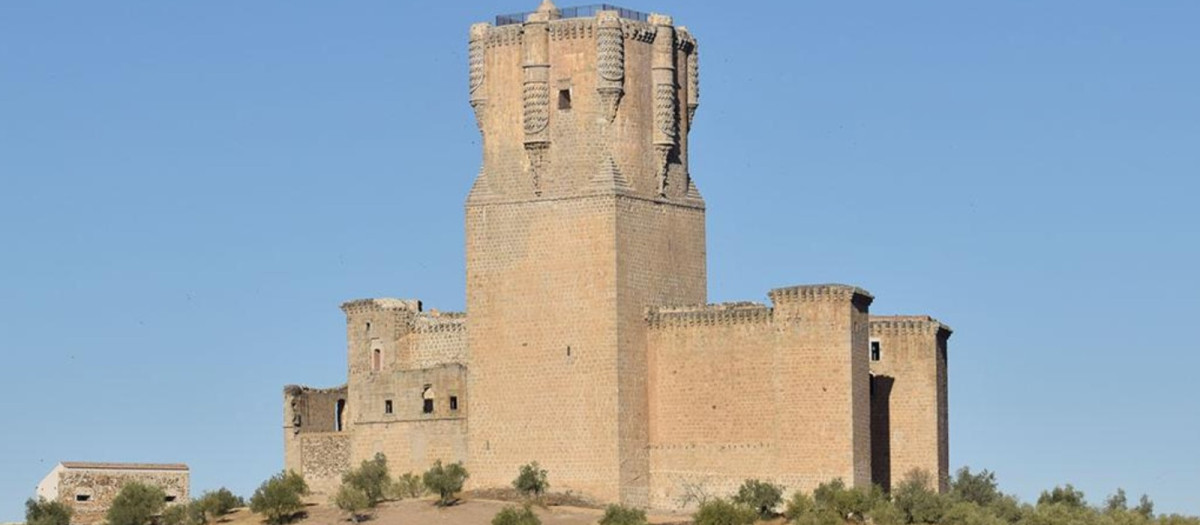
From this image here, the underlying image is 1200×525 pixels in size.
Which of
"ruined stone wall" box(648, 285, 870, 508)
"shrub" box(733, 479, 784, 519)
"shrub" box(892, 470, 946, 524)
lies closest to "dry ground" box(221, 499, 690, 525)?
"shrub" box(733, 479, 784, 519)

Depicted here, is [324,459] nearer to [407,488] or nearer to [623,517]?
[407,488]

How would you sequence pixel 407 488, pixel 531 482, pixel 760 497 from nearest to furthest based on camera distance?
pixel 760 497 → pixel 531 482 → pixel 407 488

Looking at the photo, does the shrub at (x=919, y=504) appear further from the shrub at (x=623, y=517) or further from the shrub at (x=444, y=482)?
the shrub at (x=444, y=482)

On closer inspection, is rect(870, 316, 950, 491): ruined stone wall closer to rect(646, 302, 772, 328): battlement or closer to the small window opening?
rect(646, 302, 772, 328): battlement

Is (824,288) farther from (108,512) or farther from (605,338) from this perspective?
(108,512)

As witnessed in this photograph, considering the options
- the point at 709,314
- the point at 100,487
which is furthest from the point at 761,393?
the point at 100,487

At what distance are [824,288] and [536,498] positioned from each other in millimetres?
8061

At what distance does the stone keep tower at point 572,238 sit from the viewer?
73000 mm

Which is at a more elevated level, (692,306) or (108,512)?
(692,306)

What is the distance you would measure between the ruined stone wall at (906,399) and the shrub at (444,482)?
9.68 meters

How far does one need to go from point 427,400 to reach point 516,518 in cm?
753

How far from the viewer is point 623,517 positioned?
69375mm

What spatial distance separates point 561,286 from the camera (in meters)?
73.4

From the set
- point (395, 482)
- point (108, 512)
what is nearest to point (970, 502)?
point (395, 482)
